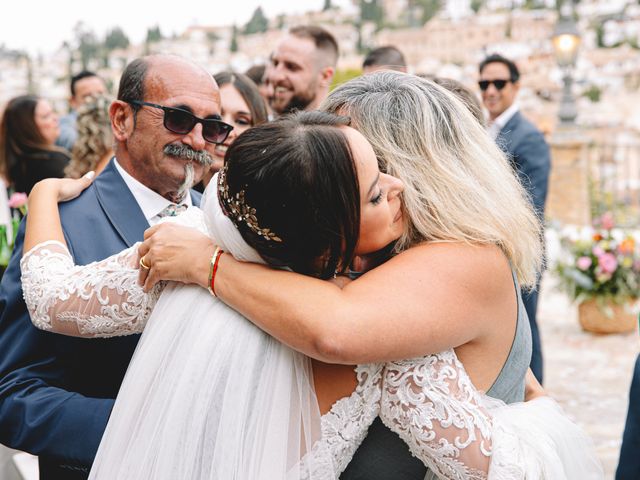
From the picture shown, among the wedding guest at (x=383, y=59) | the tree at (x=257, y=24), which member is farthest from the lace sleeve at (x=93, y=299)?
the tree at (x=257, y=24)

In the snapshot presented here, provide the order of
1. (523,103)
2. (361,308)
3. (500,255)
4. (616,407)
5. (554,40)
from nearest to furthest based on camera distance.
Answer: (361,308) < (500,255) < (616,407) < (554,40) < (523,103)

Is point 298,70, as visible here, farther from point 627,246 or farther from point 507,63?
point 627,246

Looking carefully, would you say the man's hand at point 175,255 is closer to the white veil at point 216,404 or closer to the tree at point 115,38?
the white veil at point 216,404

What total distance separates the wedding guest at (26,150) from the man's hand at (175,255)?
13.2ft

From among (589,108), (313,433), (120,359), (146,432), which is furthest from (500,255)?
(589,108)

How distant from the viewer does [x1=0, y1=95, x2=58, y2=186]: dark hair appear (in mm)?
5242

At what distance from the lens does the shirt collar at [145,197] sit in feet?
6.73

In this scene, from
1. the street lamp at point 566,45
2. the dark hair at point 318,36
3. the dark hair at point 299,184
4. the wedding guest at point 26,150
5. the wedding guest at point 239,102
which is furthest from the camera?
the street lamp at point 566,45

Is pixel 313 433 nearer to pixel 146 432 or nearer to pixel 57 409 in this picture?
pixel 146 432


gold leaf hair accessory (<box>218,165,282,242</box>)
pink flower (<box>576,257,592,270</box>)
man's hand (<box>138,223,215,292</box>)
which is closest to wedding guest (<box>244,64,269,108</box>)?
pink flower (<box>576,257,592,270</box>)

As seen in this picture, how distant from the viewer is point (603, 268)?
649 cm

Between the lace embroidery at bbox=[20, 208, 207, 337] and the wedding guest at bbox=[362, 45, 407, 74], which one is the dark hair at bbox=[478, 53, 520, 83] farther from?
the lace embroidery at bbox=[20, 208, 207, 337]

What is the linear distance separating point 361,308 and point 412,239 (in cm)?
26

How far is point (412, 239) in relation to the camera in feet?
4.81
